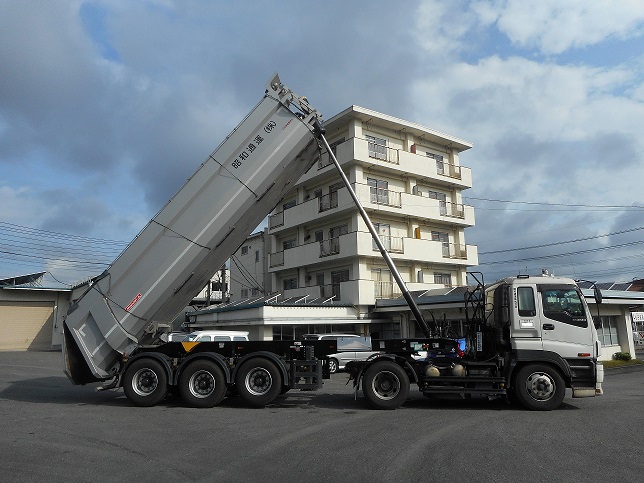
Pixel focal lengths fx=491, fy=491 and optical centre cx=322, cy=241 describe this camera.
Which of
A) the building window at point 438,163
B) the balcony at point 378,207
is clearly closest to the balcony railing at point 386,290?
the balcony at point 378,207

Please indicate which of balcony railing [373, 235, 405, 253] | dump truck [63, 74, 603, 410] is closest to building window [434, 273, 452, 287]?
balcony railing [373, 235, 405, 253]

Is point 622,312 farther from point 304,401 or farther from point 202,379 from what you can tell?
point 202,379

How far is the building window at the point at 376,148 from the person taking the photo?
1175 inches

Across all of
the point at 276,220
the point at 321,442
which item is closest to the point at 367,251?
the point at 276,220

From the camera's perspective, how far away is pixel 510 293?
1081 centimetres

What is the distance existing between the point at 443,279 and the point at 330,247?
8470 millimetres

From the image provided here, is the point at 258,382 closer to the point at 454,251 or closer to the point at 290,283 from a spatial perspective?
the point at 290,283

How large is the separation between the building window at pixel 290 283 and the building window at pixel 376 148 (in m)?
10.0

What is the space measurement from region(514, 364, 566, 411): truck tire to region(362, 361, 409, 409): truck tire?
2376mm

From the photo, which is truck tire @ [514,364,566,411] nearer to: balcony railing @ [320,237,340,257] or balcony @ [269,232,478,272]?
balcony @ [269,232,478,272]

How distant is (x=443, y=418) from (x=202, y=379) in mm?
5287

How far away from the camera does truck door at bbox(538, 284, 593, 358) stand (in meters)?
10.3

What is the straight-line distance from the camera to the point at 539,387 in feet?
33.7

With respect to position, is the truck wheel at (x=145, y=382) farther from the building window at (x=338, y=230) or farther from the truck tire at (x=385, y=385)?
the building window at (x=338, y=230)
